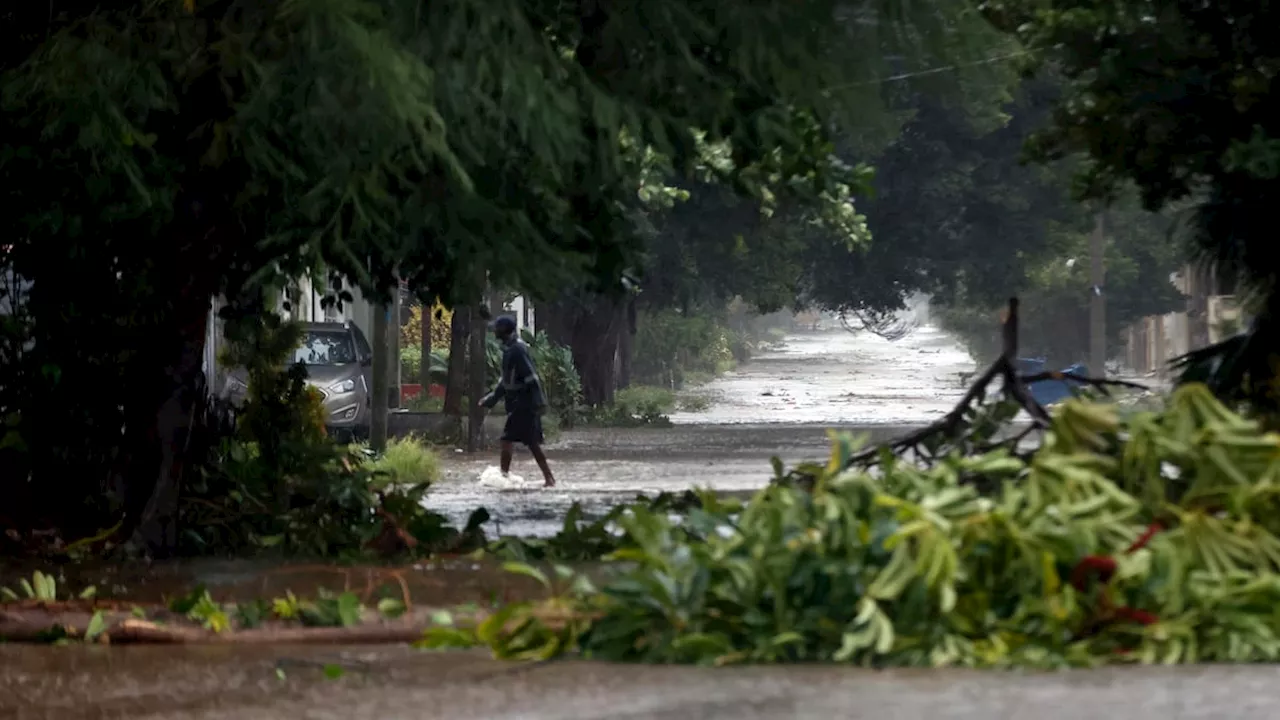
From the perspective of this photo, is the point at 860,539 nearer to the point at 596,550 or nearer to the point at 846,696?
the point at 846,696

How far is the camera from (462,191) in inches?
432

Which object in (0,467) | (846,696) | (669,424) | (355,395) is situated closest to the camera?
(846,696)

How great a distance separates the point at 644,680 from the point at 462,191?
13.0 ft

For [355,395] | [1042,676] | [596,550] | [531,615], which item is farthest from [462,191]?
[355,395]

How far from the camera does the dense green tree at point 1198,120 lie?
1234 centimetres

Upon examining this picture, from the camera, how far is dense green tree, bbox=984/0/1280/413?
12.3 metres

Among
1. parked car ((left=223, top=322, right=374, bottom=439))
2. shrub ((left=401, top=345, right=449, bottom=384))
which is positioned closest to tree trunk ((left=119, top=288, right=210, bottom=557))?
parked car ((left=223, top=322, right=374, bottom=439))

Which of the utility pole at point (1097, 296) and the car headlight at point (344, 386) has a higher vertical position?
the utility pole at point (1097, 296)

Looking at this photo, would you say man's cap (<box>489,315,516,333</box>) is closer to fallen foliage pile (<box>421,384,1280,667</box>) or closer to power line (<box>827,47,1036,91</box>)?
power line (<box>827,47,1036,91</box>)

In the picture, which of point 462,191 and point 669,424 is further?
point 669,424

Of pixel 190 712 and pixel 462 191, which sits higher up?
pixel 462 191

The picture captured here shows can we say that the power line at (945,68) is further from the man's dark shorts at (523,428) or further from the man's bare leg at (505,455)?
the man's bare leg at (505,455)

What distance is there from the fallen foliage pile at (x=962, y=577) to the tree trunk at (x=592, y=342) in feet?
101

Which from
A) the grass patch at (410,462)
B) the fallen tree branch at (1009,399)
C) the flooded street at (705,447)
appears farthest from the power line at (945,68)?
the grass patch at (410,462)
